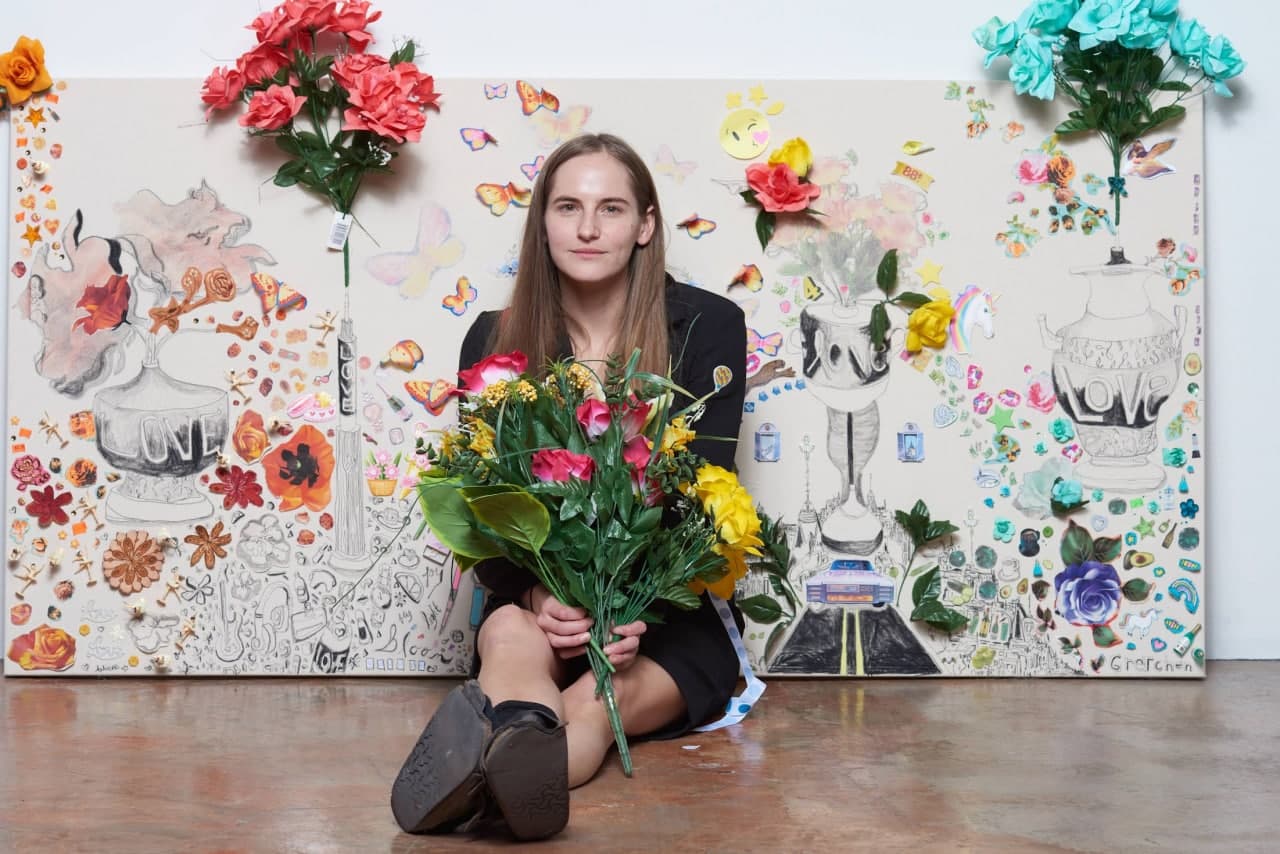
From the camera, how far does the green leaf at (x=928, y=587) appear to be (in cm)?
288

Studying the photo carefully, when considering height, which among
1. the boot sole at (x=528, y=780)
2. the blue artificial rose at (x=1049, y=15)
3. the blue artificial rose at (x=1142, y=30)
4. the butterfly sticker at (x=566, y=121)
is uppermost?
the blue artificial rose at (x=1049, y=15)

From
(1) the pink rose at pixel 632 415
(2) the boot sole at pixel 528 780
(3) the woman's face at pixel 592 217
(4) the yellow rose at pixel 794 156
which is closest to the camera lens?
(2) the boot sole at pixel 528 780

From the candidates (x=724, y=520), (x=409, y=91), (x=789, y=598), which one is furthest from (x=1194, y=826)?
(x=409, y=91)

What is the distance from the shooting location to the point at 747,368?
2.88m

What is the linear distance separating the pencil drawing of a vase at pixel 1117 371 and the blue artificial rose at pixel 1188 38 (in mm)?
450

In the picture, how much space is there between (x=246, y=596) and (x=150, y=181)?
95cm

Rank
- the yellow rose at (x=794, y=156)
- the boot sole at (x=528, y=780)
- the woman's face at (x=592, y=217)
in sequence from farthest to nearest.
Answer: the yellow rose at (x=794, y=156) < the woman's face at (x=592, y=217) < the boot sole at (x=528, y=780)

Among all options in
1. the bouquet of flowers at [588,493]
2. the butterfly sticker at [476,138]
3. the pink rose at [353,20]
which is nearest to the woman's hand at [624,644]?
the bouquet of flowers at [588,493]

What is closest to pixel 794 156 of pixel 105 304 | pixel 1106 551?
pixel 1106 551

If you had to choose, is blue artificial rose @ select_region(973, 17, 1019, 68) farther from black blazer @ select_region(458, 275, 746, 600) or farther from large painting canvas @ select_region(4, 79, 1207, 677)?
black blazer @ select_region(458, 275, 746, 600)

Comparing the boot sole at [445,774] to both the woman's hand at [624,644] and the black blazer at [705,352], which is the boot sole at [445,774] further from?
the black blazer at [705,352]

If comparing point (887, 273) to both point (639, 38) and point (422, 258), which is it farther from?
point (422, 258)

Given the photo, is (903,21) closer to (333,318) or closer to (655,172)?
(655,172)

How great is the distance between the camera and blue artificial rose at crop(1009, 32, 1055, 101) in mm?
2787
